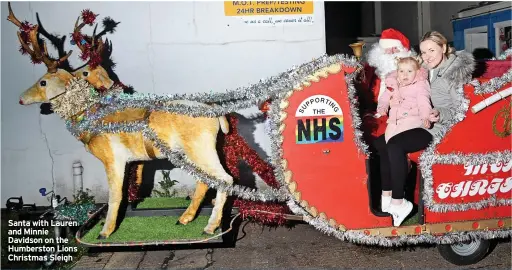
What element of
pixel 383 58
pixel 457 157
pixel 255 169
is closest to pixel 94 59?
pixel 255 169

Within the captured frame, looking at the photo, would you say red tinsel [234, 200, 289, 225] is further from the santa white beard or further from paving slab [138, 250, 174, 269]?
the santa white beard

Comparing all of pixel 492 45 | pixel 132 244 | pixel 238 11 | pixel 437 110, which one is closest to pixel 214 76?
pixel 238 11

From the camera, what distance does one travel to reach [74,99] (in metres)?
4.78

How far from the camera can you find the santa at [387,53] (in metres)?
4.76

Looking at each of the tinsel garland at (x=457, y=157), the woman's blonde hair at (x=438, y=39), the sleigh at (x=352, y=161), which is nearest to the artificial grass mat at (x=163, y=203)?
the sleigh at (x=352, y=161)

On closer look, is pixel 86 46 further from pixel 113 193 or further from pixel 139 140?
pixel 113 193

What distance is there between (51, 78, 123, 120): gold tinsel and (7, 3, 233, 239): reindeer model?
0.23 feet

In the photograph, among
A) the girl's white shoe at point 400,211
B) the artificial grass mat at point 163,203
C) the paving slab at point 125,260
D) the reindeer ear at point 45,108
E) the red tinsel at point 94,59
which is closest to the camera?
the girl's white shoe at point 400,211

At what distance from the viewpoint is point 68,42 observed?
6.55 metres

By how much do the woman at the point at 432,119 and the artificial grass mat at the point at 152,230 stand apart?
1.71 metres

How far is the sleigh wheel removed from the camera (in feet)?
15.7

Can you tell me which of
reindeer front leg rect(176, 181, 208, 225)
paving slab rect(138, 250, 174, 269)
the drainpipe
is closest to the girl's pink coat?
reindeer front leg rect(176, 181, 208, 225)

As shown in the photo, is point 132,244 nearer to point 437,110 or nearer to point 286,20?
point 437,110

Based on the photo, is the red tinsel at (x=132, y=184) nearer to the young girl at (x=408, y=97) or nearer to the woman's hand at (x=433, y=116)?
the young girl at (x=408, y=97)
